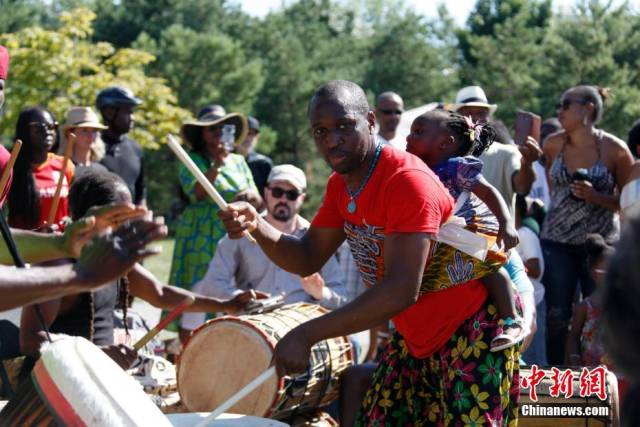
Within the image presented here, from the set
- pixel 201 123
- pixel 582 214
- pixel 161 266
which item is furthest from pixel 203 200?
pixel 161 266

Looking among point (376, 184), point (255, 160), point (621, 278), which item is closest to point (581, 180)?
point (255, 160)

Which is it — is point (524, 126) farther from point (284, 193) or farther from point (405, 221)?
point (405, 221)

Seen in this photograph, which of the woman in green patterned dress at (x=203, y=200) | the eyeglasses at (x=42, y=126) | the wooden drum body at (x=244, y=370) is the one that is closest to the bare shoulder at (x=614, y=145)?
the woman in green patterned dress at (x=203, y=200)

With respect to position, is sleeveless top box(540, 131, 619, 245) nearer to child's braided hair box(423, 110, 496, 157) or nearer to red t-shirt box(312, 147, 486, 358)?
child's braided hair box(423, 110, 496, 157)

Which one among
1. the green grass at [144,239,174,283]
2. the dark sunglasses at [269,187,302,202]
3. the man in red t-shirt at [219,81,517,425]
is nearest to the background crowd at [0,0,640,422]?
the dark sunglasses at [269,187,302,202]

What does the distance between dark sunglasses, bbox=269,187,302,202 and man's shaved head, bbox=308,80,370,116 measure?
9.72 ft

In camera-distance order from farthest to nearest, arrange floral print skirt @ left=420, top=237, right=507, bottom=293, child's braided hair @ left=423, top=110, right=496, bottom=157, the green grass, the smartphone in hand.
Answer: the green grass
the smartphone in hand
child's braided hair @ left=423, top=110, right=496, bottom=157
floral print skirt @ left=420, top=237, right=507, bottom=293

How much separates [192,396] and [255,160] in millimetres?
4382

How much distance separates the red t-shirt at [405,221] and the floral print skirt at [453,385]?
2.4 inches

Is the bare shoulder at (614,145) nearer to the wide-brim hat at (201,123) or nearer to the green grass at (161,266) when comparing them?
the wide-brim hat at (201,123)

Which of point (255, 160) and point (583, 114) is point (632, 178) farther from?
point (255, 160)

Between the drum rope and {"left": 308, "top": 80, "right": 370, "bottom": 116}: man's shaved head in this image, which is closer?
{"left": 308, "top": 80, "right": 370, "bottom": 116}: man's shaved head

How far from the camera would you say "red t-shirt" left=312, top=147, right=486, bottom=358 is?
11.3ft

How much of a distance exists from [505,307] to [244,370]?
1.45m
